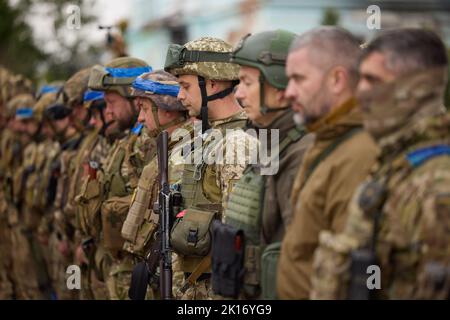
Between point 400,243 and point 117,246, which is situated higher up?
point 400,243

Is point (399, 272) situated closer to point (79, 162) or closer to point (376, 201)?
point (376, 201)

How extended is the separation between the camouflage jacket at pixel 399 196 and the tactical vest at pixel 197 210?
254 cm

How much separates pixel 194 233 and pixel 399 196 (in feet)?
9.54

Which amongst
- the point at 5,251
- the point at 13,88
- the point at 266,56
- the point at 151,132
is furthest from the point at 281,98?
the point at 13,88

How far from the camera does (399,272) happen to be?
4637 mm

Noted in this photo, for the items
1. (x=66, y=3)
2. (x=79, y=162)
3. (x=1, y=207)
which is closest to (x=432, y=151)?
(x=79, y=162)

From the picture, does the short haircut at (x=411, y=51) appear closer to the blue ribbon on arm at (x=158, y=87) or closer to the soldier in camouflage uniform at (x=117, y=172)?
the blue ribbon on arm at (x=158, y=87)

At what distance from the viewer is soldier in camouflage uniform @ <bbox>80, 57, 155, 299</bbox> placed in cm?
981

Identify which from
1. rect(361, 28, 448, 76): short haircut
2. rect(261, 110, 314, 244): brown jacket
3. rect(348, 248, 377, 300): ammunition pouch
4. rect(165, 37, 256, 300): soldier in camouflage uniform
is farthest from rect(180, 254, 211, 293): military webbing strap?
rect(361, 28, 448, 76): short haircut

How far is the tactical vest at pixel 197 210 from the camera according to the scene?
7281mm

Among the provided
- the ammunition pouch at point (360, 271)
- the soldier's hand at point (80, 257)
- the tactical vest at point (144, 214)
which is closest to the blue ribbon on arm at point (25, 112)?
the soldier's hand at point (80, 257)

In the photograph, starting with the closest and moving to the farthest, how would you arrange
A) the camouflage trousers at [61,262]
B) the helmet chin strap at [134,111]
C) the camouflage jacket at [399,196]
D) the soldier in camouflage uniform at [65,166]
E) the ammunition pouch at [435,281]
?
the ammunition pouch at [435,281], the camouflage jacket at [399,196], the helmet chin strap at [134,111], the soldier in camouflage uniform at [65,166], the camouflage trousers at [61,262]

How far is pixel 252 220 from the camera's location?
5.89 metres
